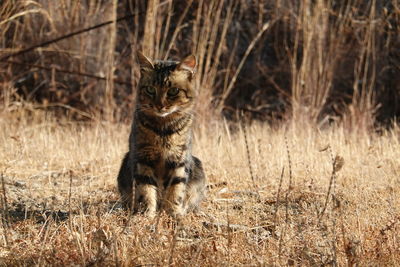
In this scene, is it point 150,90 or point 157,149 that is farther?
point 150,90

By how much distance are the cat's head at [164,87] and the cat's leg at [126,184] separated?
17.0 inches

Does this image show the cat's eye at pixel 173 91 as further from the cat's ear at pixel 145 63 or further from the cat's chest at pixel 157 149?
the cat's chest at pixel 157 149

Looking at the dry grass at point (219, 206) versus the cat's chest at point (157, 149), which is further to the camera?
the cat's chest at point (157, 149)

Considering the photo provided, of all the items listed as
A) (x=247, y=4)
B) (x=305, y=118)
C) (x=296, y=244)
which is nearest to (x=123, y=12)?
(x=247, y=4)

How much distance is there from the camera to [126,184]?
167 inches

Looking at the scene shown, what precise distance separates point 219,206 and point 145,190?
0.59 meters

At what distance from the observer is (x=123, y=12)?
9.75 m

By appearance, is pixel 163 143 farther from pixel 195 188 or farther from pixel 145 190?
pixel 195 188

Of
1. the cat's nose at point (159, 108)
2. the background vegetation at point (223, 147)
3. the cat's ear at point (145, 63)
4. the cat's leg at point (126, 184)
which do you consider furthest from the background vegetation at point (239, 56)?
the cat's nose at point (159, 108)

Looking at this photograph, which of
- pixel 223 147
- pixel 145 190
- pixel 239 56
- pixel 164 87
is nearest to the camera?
pixel 145 190

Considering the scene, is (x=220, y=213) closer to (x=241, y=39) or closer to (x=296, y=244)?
(x=296, y=244)

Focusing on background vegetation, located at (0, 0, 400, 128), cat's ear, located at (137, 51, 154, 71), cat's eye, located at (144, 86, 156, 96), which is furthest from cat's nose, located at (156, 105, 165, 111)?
background vegetation, located at (0, 0, 400, 128)

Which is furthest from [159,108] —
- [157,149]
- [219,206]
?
[219,206]

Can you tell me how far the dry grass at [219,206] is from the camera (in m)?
2.98
